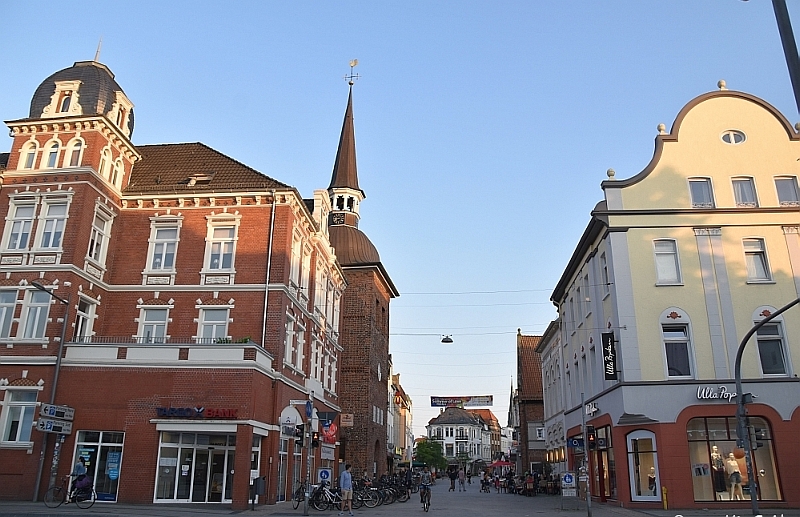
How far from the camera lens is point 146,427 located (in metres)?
23.6

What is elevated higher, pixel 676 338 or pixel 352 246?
pixel 352 246

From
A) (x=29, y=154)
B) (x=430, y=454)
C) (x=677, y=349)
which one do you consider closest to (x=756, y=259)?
(x=677, y=349)

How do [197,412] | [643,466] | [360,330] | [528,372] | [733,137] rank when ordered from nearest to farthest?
[197,412], [643,466], [733,137], [360,330], [528,372]

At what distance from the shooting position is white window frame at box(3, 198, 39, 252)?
87.6ft

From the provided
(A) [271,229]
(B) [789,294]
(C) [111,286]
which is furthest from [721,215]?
(C) [111,286]

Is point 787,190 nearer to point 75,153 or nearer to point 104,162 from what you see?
point 104,162

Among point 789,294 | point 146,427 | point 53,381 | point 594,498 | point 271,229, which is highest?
point 271,229

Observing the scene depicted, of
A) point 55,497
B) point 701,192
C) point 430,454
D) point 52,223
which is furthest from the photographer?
point 430,454

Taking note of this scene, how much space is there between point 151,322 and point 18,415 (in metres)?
5.84

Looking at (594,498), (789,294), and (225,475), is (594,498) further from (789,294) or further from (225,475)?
(225,475)

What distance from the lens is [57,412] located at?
22.9 meters

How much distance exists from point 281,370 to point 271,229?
5964 mm

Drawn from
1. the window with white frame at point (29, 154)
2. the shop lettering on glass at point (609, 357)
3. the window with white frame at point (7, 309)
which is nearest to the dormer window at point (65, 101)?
the window with white frame at point (29, 154)

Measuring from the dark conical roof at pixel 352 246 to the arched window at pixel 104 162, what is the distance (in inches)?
891
